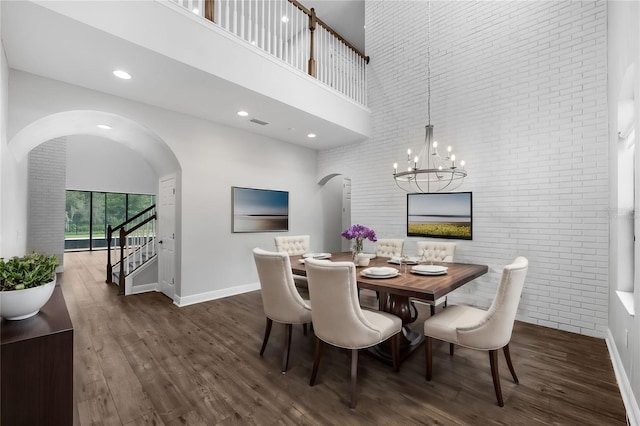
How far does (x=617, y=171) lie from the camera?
263cm

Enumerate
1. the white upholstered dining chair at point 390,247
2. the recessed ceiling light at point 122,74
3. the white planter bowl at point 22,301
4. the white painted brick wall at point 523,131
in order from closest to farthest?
the white planter bowl at point 22,301
the recessed ceiling light at point 122,74
the white painted brick wall at point 523,131
the white upholstered dining chair at point 390,247

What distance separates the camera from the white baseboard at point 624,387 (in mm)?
1769

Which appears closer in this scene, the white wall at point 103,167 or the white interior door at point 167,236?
the white interior door at point 167,236

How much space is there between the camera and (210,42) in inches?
118

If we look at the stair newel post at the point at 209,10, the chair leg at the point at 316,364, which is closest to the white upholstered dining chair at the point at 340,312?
the chair leg at the point at 316,364

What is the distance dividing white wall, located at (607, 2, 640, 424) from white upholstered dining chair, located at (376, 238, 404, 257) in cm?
217

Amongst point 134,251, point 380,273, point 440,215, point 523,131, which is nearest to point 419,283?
point 380,273

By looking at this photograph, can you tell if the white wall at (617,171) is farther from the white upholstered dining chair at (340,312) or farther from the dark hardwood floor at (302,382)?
the white upholstered dining chair at (340,312)

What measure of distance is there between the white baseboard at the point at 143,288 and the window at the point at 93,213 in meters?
6.65

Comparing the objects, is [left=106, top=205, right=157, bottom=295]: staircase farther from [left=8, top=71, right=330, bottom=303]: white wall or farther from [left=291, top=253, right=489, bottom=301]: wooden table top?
[left=291, top=253, right=489, bottom=301]: wooden table top

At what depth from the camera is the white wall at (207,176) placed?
3.57m

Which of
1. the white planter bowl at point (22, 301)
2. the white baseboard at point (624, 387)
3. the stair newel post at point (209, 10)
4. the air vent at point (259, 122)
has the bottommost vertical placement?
the white baseboard at point (624, 387)

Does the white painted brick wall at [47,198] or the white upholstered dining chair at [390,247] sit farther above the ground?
the white painted brick wall at [47,198]

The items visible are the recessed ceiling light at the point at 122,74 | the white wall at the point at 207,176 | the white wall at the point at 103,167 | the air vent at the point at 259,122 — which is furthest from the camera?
the white wall at the point at 103,167
